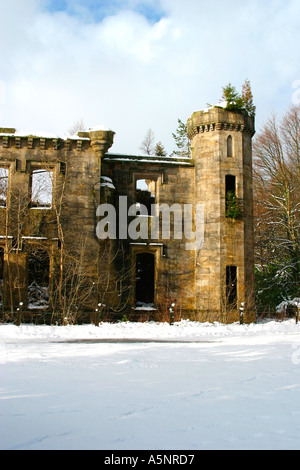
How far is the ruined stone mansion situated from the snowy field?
903cm

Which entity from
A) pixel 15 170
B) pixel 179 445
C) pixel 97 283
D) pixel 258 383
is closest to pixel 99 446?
pixel 179 445

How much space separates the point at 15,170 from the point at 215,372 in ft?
49.2

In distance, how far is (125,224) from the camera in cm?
2070

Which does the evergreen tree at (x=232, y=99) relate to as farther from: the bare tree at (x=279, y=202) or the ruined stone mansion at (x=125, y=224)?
the bare tree at (x=279, y=202)

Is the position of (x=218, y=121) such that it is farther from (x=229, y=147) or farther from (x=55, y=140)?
(x=55, y=140)

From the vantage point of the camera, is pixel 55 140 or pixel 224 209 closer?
pixel 55 140

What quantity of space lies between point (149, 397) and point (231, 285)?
14907 millimetres

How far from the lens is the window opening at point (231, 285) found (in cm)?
2010

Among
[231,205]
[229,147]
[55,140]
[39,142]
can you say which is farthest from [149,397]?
[229,147]

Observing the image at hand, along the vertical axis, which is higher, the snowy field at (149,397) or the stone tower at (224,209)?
the stone tower at (224,209)

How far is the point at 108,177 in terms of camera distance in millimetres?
20859

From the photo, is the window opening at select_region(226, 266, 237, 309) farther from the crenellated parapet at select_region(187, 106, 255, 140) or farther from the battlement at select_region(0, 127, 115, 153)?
the battlement at select_region(0, 127, 115, 153)

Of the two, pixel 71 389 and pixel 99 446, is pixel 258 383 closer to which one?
pixel 71 389

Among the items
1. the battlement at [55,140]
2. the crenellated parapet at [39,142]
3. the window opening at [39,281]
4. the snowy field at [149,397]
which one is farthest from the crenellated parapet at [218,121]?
the snowy field at [149,397]
